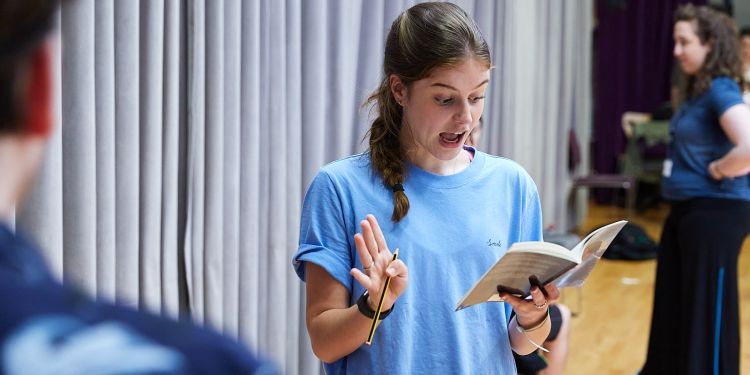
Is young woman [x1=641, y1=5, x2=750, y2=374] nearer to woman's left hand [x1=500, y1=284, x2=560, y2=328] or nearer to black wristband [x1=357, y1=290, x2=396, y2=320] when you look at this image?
woman's left hand [x1=500, y1=284, x2=560, y2=328]

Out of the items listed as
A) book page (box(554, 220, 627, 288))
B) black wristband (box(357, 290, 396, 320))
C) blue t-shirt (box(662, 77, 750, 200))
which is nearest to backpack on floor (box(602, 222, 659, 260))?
blue t-shirt (box(662, 77, 750, 200))

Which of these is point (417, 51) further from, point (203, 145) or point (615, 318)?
point (615, 318)

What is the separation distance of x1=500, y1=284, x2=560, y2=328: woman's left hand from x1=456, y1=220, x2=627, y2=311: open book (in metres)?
0.01

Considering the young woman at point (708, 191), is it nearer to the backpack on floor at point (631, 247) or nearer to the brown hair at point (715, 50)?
the brown hair at point (715, 50)

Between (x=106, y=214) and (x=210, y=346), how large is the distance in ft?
6.19

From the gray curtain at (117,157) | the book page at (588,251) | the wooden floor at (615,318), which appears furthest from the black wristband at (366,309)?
the wooden floor at (615,318)

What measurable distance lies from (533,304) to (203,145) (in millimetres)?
1283

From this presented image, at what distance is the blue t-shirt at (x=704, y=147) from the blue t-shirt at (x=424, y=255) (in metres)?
2.03

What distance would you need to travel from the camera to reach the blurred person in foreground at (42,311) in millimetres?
365

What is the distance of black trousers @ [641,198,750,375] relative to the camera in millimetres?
3357

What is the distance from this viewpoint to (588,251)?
1655 mm

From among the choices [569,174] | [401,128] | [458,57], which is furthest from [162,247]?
[569,174]

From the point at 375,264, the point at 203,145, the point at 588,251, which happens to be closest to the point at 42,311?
the point at 375,264

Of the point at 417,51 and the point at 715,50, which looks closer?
the point at 417,51
